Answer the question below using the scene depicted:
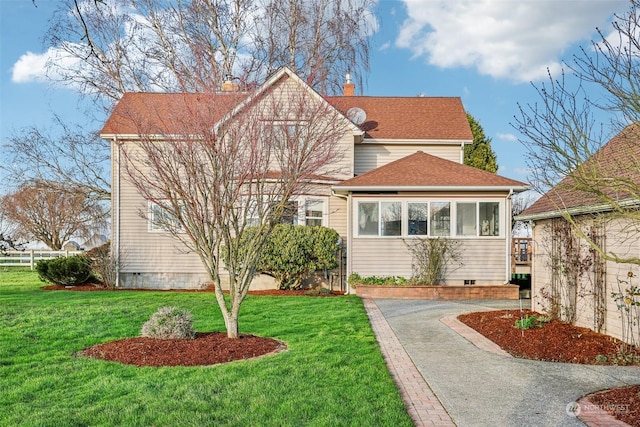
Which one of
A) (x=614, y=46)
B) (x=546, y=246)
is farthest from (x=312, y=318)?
(x=614, y=46)

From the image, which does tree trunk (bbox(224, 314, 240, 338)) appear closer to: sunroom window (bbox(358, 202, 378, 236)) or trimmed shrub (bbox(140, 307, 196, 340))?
trimmed shrub (bbox(140, 307, 196, 340))

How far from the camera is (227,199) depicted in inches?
342

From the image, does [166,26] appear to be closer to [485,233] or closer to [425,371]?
[485,233]

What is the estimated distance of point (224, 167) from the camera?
27.8 ft

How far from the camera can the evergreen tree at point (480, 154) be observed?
30281 millimetres

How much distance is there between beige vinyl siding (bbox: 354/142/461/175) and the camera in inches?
824

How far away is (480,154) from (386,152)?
448 inches

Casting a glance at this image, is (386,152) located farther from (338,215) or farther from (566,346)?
(566,346)

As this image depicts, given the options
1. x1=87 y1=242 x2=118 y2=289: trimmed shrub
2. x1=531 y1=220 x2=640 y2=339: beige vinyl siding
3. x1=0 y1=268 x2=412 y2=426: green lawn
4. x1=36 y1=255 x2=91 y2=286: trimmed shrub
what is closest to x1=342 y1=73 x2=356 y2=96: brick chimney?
x1=87 y1=242 x2=118 y2=289: trimmed shrub

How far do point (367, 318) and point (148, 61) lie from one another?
17721 mm

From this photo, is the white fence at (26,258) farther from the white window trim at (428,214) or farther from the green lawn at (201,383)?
the green lawn at (201,383)

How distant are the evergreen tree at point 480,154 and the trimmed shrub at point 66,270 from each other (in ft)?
65.8

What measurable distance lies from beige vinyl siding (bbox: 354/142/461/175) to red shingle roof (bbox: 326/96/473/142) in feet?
1.30

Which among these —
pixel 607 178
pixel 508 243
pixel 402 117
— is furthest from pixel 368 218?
pixel 607 178
